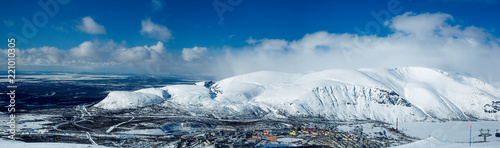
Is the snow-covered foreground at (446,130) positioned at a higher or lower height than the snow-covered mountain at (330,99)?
lower

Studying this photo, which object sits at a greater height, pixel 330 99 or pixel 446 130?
pixel 330 99

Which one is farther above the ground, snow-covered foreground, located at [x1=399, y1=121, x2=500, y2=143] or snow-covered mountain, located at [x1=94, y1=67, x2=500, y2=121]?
snow-covered mountain, located at [x1=94, y1=67, x2=500, y2=121]

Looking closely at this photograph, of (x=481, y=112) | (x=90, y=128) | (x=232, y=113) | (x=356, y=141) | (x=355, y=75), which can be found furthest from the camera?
(x=355, y=75)

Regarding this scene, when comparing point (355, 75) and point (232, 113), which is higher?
point (355, 75)

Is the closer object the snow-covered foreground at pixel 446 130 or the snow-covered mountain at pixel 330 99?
the snow-covered foreground at pixel 446 130

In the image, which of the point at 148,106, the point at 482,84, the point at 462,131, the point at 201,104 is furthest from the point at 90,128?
the point at 482,84

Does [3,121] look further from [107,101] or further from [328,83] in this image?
[328,83]

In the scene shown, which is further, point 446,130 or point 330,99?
point 330,99

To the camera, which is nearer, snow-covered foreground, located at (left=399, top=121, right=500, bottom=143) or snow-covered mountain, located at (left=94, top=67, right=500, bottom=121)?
snow-covered foreground, located at (left=399, top=121, right=500, bottom=143)
